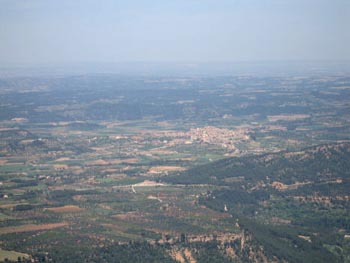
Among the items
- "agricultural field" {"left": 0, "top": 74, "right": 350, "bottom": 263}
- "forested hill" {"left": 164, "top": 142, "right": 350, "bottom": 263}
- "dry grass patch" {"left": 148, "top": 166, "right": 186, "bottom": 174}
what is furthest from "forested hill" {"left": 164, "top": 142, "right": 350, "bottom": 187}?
"dry grass patch" {"left": 148, "top": 166, "right": 186, "bottom": 174}

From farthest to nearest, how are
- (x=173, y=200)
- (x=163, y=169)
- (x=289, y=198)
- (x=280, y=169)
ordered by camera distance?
(x=163, y=169) → (x=280, y=169) → (x=289, y=198) → (x=173, y=200)

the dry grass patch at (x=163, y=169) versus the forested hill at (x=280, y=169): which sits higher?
the forested hill at (x=280, y=169)

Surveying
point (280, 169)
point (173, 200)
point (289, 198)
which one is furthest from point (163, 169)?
point (289, 198)

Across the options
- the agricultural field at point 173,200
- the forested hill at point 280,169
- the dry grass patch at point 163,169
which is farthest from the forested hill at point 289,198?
the dry grass patch at point 163,169

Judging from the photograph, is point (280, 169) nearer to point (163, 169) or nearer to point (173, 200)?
point (163, 169)

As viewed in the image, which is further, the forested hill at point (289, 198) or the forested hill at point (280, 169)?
the forested hill at point (280, 169)

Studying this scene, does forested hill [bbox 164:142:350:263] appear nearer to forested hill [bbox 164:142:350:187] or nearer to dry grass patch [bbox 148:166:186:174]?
forested hill [bbox 164:142:350:187]

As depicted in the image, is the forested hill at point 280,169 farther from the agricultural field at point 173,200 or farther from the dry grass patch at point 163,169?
the dry grass patch at point 163,169

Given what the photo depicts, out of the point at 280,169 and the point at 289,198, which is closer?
the point at 289,198

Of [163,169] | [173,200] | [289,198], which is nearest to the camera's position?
[173,200]

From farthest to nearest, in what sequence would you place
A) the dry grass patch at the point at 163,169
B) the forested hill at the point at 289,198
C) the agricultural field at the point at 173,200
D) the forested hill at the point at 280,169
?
Answer: the dry grass patch at the point at 163,169, the forested hill at the point at 280,169, the forested hill at the point at 289,198, the agricultural field at the point at 173,200

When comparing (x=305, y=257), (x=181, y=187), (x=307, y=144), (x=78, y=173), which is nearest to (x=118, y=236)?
(x=305, y=257)

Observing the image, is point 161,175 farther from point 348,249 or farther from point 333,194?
point 348,249
